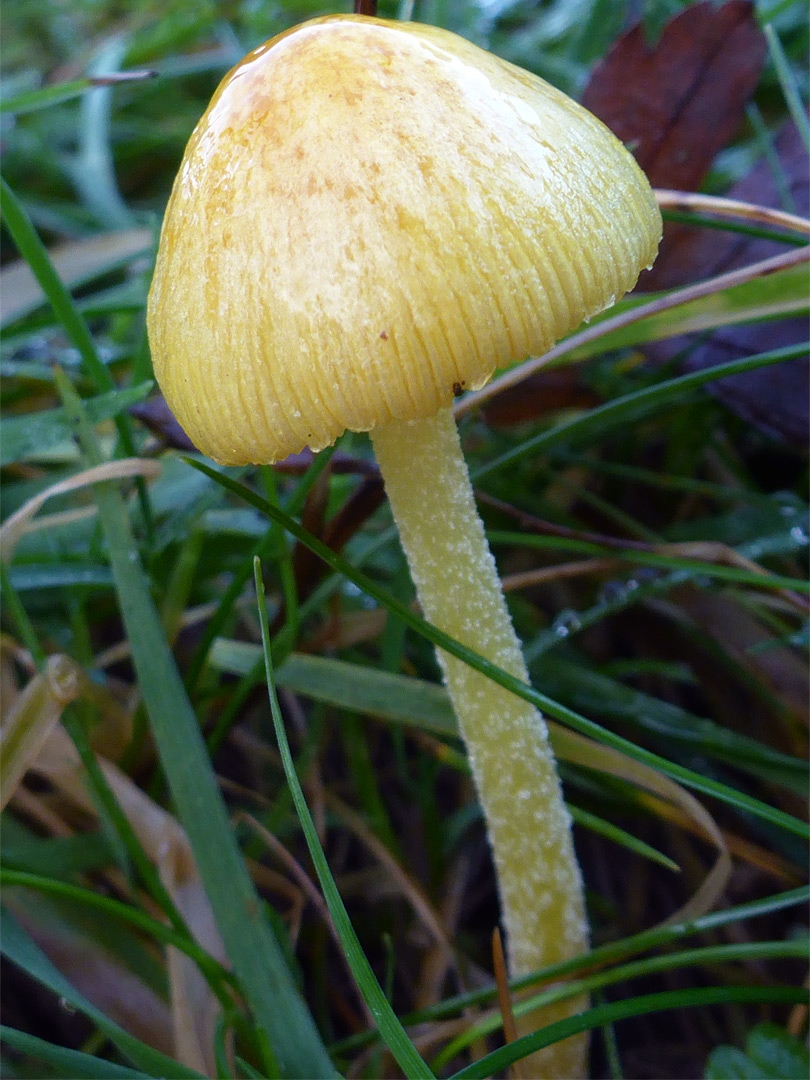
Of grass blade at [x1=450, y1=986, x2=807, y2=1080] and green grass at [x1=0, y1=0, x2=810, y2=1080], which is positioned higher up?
green grass at [x1=0, y1=0, x2=810, y2=1080]

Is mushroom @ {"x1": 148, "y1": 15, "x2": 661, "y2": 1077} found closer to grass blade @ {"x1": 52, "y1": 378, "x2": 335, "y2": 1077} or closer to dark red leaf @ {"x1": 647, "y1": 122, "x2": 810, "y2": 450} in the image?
grass blade @ {"x1": 52, "y1": 378, "x2": 335, "y2": 1077}

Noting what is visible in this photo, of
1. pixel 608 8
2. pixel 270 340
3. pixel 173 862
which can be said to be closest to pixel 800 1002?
pixel 173 862

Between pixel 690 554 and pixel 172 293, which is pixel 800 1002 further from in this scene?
pixel 172 293

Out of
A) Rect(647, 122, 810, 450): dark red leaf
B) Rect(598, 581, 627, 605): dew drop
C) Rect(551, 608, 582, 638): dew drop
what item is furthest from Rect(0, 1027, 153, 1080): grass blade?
Rect(647, 122, 810, 450): dark red leaf

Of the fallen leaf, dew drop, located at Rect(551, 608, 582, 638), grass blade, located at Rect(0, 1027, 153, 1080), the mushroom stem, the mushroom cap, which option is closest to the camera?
the mushroom cap

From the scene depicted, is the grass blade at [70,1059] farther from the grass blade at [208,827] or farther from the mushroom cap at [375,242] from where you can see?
the mushroom cap at [375,242]

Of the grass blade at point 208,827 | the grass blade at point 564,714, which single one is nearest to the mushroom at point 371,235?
the grass blade at point 564,714
